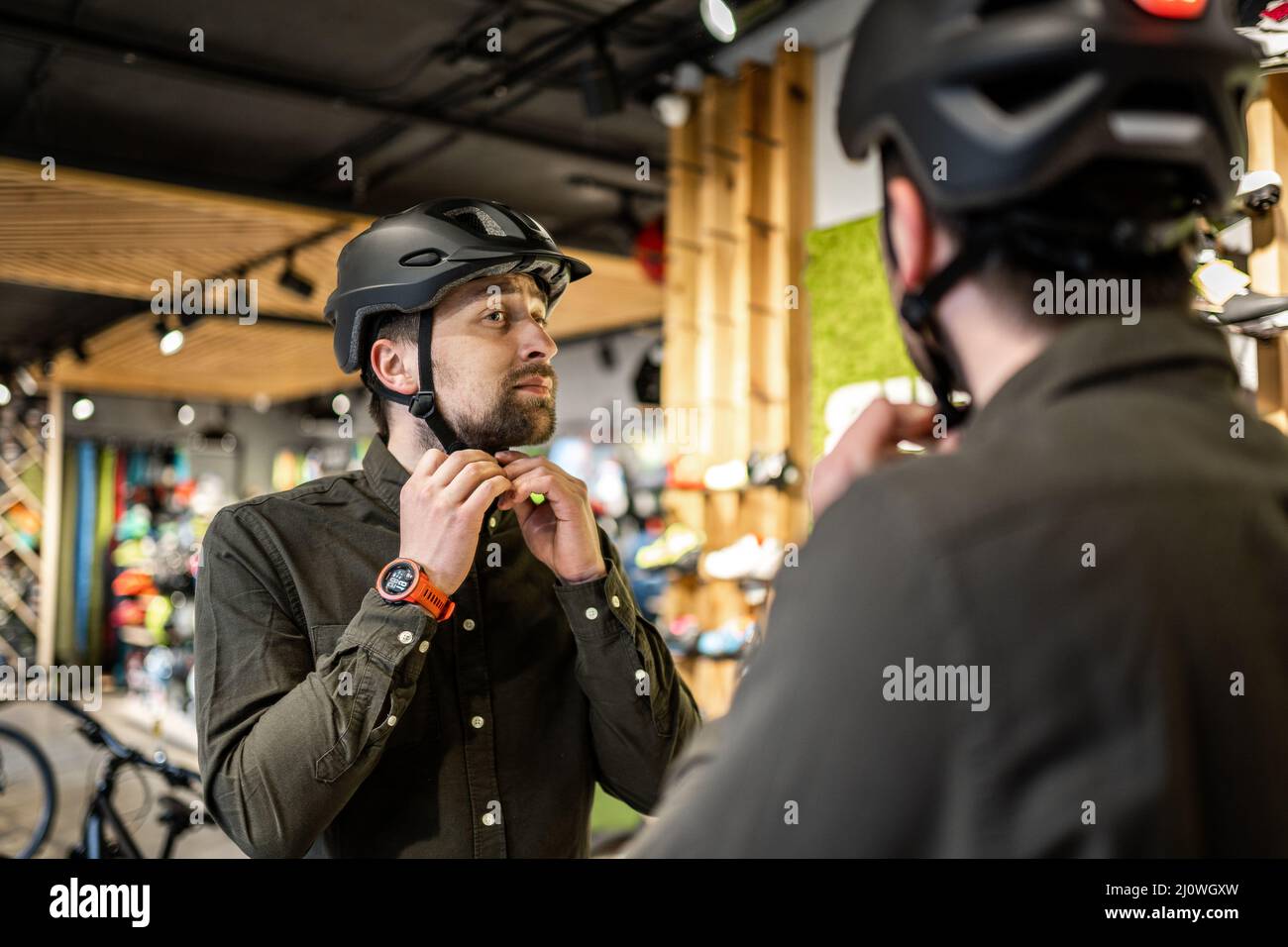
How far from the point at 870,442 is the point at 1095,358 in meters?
0.20

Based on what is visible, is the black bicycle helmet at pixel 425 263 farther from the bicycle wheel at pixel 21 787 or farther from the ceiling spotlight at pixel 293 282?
the ceiling spotlight at pixel 293 282

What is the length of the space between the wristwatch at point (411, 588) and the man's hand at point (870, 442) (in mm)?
568

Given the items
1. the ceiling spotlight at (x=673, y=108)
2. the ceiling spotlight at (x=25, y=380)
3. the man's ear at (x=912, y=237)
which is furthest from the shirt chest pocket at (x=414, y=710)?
the ceiling spotlight at (x=25, y=380)

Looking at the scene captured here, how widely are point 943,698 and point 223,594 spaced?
0.99 metres

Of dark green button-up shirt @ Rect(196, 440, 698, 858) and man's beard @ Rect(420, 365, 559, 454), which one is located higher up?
man's beard @ Rect(420, 365, 559, 454)

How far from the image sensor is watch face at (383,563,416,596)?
1.19 metres

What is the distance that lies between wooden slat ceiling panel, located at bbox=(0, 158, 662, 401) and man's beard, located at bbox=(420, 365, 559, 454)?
191 inches

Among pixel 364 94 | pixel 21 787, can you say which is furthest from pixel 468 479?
pixel 21 787

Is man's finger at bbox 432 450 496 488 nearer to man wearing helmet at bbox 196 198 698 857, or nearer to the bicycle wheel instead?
man wearing helmet at bbox 196 198 698 857

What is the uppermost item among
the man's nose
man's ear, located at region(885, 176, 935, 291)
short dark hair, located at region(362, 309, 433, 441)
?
short dark hair, located at region(362, 309, 433, 441)

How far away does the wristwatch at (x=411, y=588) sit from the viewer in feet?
3.89

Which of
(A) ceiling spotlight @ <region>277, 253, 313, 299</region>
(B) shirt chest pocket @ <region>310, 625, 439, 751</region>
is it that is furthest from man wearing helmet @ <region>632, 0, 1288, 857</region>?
(A) ceiling spotlight @ <region>277, 253, 313, 299</region>
